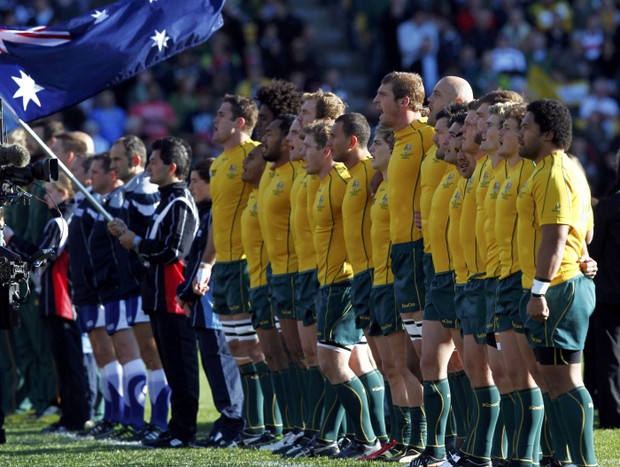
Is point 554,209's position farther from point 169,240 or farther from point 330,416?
point 169,240

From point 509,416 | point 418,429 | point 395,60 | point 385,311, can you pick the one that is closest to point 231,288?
point 385,311

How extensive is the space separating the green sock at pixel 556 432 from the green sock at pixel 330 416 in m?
2.18

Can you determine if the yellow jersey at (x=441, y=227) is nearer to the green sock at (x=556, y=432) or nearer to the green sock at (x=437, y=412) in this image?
the green sock at (x=437, y=412)

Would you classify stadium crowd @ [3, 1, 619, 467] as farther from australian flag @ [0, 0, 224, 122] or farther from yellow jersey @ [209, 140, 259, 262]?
australian flag @ [0, 0, 224, 122]

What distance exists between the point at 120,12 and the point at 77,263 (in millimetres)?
2390

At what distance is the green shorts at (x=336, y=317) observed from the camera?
9.58m

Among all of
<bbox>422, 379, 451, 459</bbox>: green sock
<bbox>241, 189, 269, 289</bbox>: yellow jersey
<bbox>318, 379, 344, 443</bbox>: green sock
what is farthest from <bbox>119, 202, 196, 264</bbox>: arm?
<bbox>422, 379, 451, 459</bbox>: green sock

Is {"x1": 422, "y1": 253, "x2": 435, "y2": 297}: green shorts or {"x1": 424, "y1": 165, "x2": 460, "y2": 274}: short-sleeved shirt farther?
{"x1": 422, "y1": 253, "x2": 435, "y2": 297}: green shorts

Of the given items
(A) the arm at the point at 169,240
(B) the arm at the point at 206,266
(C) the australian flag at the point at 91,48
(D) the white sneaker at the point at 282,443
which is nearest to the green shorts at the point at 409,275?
(D) the white sneaker at the point at 282,443

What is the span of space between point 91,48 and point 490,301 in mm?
4323

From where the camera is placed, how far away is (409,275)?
9.05 m

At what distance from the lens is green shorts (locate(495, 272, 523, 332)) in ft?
26.1

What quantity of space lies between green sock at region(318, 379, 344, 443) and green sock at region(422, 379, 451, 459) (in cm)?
114

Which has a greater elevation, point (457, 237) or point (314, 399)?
point (457, 237)
